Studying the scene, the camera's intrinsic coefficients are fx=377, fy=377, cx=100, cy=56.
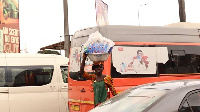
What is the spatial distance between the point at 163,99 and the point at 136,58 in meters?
5.27

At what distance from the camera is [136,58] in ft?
29.9

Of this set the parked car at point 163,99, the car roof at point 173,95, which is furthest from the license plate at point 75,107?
the car roof at point 173,95

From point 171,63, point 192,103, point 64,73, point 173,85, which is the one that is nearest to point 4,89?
point 64,73

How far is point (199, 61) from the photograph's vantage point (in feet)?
33.4

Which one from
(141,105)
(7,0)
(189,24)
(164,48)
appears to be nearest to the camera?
(141,105)

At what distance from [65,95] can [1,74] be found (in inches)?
74.1

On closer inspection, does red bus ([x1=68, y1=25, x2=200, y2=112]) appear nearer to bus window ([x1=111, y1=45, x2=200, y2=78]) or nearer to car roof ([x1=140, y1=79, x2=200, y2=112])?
bus window ([x1=111, y1=45, x2=200, y2=78])

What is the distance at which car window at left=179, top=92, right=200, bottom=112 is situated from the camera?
12.5 ft

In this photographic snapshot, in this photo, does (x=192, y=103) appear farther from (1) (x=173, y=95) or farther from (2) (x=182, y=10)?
(2) (x=182, y=10)

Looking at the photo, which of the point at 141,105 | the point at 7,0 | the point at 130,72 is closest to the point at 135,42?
the point at 130,72

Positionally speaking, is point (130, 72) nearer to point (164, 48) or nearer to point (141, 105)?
point (164, 48)

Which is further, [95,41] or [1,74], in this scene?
[1,74]

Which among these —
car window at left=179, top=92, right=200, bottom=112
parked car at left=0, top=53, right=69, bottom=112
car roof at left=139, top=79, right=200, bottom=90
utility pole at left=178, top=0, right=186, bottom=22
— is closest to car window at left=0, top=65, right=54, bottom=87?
parked car at left=0, top=53, right=69, bottom=112

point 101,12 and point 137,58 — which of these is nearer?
point 137,58
